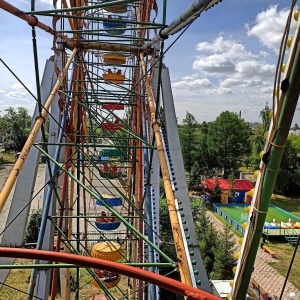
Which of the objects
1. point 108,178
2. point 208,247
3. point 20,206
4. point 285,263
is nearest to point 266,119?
point 208,247

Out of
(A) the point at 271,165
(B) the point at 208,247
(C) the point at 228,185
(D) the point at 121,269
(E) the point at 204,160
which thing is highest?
(A) the point at 271,165

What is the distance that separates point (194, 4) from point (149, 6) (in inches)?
164

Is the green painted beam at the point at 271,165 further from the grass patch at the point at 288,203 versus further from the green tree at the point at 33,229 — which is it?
the grass patch at the point at 288,203

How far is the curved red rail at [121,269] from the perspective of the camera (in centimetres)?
138

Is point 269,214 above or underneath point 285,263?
above

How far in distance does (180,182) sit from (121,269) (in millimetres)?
2684

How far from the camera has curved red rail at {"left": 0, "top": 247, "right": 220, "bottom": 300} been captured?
1376mm

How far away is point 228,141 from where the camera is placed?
29266mm

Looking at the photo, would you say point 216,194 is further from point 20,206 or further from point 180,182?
point 20,206

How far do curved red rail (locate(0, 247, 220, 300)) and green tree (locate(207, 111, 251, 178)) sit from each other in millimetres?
27939

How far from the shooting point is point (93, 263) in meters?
1.51

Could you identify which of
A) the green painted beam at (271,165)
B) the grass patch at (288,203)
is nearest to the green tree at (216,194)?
the grass patch at (288,203)

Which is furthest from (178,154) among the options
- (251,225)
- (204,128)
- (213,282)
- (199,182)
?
(204,128)

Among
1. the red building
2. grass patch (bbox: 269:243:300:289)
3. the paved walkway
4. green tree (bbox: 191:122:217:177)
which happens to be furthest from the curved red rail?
green tree (bbox: 191:122:217:177)
